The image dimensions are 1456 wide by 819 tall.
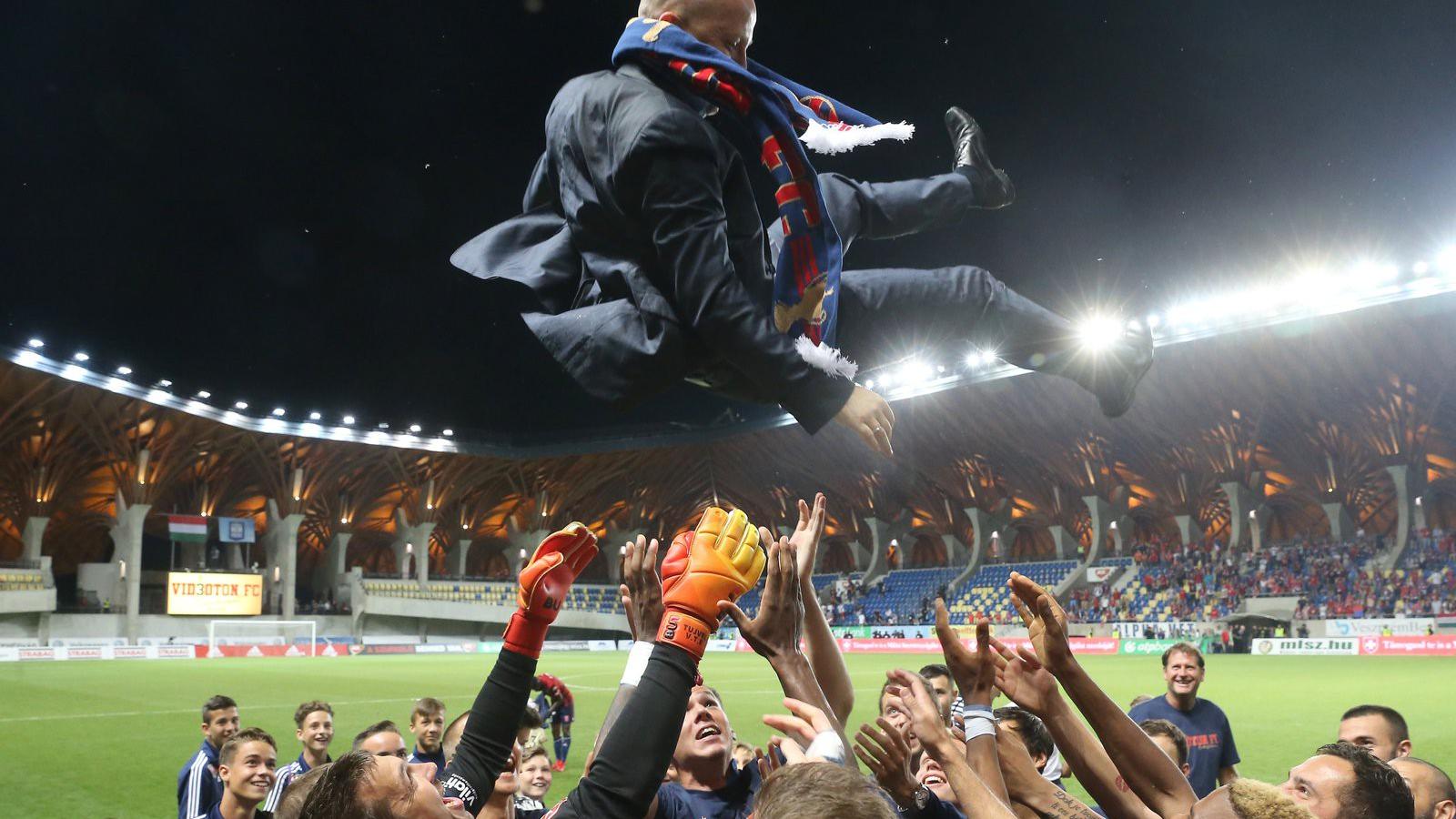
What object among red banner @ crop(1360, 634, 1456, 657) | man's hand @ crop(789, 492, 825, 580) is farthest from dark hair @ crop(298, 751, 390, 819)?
red banner @ crop(1360, 634, 1456, 657)

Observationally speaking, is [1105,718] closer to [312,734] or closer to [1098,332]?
[1098,332]

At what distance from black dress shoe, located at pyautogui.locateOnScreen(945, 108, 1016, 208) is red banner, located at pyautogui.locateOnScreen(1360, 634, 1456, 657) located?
35851 millimetres

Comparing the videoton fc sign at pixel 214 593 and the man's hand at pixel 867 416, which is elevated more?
the man's hand at pixel 867 416

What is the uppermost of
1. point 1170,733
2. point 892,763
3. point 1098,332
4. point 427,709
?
point 1098,332

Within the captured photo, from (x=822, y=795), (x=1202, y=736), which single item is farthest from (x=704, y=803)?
(x=1202, y=736)

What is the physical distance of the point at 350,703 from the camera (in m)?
22.2

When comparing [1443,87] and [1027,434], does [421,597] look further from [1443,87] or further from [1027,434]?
[1443,87]

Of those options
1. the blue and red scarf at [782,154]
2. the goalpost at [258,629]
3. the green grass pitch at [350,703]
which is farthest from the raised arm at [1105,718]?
the goalpost at [258,629]

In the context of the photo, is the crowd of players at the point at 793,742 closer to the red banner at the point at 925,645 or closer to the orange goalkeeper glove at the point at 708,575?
the orange goalkeeper glove at the point at 708,575

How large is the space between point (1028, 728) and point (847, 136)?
4.02 metres

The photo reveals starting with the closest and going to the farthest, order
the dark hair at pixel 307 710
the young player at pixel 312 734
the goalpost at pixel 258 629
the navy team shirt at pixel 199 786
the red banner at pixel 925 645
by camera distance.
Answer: the navy team shirt at pixel 199 786
the young player at pixel 312 734
the dark hair at pixel 307 710
the red banner at pixel 925 645
the goalpost at pixel 258 629

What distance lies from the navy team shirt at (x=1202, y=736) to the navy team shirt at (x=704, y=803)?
4547mm

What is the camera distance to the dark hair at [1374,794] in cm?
322

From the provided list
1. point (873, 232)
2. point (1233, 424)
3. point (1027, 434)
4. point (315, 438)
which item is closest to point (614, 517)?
point (315, 438)
